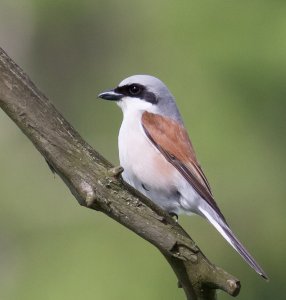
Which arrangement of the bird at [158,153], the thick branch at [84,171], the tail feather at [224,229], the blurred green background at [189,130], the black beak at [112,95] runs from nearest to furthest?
1. the thick branch at [84,171]
2. the tail feather at [224,229]
3. the bird at [158,153]
4. the black beak at [112,95]
5. the blurred green background at [189,130]

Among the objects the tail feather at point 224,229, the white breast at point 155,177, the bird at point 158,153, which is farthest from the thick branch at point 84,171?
the white breast at point 155,177

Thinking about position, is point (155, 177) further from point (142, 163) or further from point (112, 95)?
point (112, 95)

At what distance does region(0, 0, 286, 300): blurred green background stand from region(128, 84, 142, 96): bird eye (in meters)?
1.49

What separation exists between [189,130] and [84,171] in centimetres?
331

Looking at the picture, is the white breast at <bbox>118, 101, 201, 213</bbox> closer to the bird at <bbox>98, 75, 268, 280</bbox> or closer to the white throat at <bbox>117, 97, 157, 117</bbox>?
the bird at <bbox>98, 75, 268, 280</bbox>

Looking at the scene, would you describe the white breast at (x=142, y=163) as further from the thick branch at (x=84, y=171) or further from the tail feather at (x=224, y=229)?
the thick branch at (x=84, y=171)

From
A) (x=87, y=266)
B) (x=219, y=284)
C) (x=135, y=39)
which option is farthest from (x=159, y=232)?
(x=135, y=39)

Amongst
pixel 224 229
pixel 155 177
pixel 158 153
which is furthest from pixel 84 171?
pixel 158 153

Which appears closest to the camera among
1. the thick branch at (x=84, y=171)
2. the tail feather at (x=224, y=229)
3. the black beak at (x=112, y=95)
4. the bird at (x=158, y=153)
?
the thick branch at (x=84, y=171)

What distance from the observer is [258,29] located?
19.6 ft

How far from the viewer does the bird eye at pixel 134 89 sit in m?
3.27

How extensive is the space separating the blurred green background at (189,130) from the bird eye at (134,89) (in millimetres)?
1486

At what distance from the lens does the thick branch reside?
1.88 m

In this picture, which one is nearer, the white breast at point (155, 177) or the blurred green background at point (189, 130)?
the white breast at point (155, 177)
